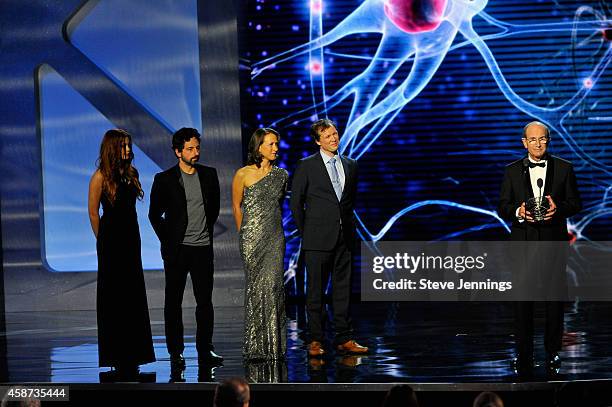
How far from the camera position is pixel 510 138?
30.7 feet

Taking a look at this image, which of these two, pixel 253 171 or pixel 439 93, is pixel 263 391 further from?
pixel 439 93

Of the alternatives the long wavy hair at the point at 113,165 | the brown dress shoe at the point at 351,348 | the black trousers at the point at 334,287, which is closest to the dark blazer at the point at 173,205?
the long wavy hair at the point at 113,165

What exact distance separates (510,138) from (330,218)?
3.82 metres

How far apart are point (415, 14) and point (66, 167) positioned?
3710 millimetres

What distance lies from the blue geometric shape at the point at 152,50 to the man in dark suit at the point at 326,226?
3.60m

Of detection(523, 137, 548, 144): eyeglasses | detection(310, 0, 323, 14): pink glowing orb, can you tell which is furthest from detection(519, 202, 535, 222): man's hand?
detection(310, 0, 323, 14): pink glowing orb

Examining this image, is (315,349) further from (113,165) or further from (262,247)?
(113,165)

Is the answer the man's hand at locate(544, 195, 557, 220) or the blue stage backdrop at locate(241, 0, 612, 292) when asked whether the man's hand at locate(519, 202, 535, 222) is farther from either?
the blue stage backdrop at locate(241, 0, 612, 292)

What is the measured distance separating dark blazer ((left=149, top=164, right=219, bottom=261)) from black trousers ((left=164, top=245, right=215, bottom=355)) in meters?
0.08

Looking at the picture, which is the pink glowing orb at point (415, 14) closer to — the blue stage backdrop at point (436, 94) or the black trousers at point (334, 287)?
the blue stage backdrop at point (436, 94)

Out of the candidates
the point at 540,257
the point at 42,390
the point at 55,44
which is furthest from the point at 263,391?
the point at 55,44

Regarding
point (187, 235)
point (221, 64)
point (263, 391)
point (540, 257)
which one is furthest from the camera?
point (221, 64)

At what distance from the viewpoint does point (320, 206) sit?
240 inches

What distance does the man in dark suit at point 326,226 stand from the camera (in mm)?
6051
